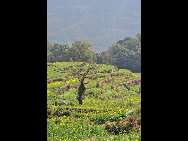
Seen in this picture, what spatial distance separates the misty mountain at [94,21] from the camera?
106850 mm

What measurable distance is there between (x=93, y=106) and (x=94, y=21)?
12534 centimetres

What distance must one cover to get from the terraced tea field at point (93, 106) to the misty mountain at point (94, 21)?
256 feet

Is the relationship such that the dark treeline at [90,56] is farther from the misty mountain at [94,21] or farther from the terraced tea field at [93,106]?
the misty mountain at [94,21]

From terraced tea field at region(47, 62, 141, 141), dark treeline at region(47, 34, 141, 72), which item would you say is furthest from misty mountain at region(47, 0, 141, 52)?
terraced tea field at region(47, 62, 141, 141)

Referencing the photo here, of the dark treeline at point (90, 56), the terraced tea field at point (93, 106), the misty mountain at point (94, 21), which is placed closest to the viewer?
the terraced tea field at point (93, 106)

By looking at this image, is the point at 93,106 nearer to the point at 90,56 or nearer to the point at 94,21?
the point at 90,56

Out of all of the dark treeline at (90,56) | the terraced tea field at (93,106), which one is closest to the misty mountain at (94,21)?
the dark treeline at (90,56)

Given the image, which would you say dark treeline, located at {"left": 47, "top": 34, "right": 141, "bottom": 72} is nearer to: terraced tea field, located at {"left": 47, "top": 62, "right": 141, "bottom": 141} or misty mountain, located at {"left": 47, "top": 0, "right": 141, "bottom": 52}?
terraced tea field, located at {"left": 47, "top": 62, "right": 141, "bottom": 141}

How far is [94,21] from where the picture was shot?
13225cm
